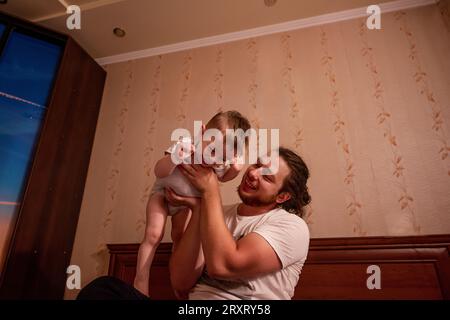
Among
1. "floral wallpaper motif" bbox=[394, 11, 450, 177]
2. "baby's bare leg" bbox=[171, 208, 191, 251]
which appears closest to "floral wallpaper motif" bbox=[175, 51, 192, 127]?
"baby's bare leg" bbox=[171, 208, 191, 251]

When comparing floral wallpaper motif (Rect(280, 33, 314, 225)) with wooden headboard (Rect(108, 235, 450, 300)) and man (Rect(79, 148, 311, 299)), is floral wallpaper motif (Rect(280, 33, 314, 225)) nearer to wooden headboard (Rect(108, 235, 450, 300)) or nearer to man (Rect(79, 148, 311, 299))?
wooden headboard (Rect(108, 235, 450, 300))

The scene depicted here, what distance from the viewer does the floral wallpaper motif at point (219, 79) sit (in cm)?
222

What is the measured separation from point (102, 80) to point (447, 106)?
2672 mm

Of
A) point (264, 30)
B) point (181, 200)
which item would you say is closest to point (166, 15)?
point (264, 30)

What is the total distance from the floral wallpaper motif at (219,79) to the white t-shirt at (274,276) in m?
1.35

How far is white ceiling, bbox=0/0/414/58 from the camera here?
2.14 metres

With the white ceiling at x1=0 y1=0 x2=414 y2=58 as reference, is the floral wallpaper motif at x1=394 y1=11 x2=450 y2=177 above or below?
below

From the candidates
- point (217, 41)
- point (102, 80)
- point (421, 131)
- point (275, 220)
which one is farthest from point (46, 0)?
point (421, 131)

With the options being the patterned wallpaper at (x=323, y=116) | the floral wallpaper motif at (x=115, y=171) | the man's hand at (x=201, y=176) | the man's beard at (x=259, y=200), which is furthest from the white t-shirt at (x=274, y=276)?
the floral wallpaper motif at (x=115, y=171)

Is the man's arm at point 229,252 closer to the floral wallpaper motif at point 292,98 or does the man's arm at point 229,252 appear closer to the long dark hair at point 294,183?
the long dark hair at point 294,183

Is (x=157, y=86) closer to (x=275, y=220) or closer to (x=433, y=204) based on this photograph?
(x=275, y=220)

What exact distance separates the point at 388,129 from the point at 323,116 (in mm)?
405

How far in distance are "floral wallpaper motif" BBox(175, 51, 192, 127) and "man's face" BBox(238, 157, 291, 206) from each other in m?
1.20

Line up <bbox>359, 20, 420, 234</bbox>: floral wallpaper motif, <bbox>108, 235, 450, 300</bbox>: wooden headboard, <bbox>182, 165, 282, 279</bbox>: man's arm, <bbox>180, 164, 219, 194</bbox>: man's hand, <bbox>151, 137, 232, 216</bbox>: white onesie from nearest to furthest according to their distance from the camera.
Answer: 1. <bbox>182, 165, 282, 279</bbox>: man's arm
2. <bbox>180, 164, 219, 194</bbox>: man's hand
3. <bbox>151, 137, 232, 216</bbox>: white onesie
4. <bbox>108, 235, 450, 300</bbox>: wooden headboard
5. <bbox>359, 20, 420, 234</bbox>: floral wallpaper motif
